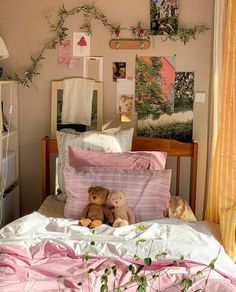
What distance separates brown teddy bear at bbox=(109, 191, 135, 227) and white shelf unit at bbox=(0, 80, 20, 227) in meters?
0.89

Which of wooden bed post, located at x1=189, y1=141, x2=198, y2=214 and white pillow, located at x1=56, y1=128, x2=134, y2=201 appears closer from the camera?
white pillow, located at x1=56, y1=128, x2=134, y2=201

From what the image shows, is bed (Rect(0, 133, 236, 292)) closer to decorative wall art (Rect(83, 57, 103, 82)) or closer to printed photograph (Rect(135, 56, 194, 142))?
printed photograph (Rect(135, 56, 194, 142))

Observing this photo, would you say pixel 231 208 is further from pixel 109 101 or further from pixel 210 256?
pixel 109 101

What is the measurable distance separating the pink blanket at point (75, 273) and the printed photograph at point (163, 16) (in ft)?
5.39

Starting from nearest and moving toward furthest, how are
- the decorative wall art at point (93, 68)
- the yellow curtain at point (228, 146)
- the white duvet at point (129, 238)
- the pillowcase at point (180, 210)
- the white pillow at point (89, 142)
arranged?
the white duvet at point (129, 238) → the yellow curtain at point (228, 146) → the pillowcase at point (180, 210) → the white pillow at point (89, 142) → the decorative wall art at point (93, 68)

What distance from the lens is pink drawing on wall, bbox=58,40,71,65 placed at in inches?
114

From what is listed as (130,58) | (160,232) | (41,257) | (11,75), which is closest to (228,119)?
(160,232)

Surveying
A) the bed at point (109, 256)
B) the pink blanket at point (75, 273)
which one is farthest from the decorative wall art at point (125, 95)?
the pink blanket at point (75, 273)

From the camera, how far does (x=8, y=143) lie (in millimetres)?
3002

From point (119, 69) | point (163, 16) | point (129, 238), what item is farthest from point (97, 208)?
point (163, 16)

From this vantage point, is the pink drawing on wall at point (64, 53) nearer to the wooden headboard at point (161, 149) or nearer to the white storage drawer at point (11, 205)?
the wooden headboard at point (161, 149)

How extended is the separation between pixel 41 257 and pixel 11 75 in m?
1.54

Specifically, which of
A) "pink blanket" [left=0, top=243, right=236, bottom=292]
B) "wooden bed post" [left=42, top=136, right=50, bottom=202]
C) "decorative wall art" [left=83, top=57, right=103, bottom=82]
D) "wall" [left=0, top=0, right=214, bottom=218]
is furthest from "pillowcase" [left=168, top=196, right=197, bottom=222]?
"decorative wall art" [left=83, top=57, right=103, bottom=82]

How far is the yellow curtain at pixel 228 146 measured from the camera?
7.15 feet
